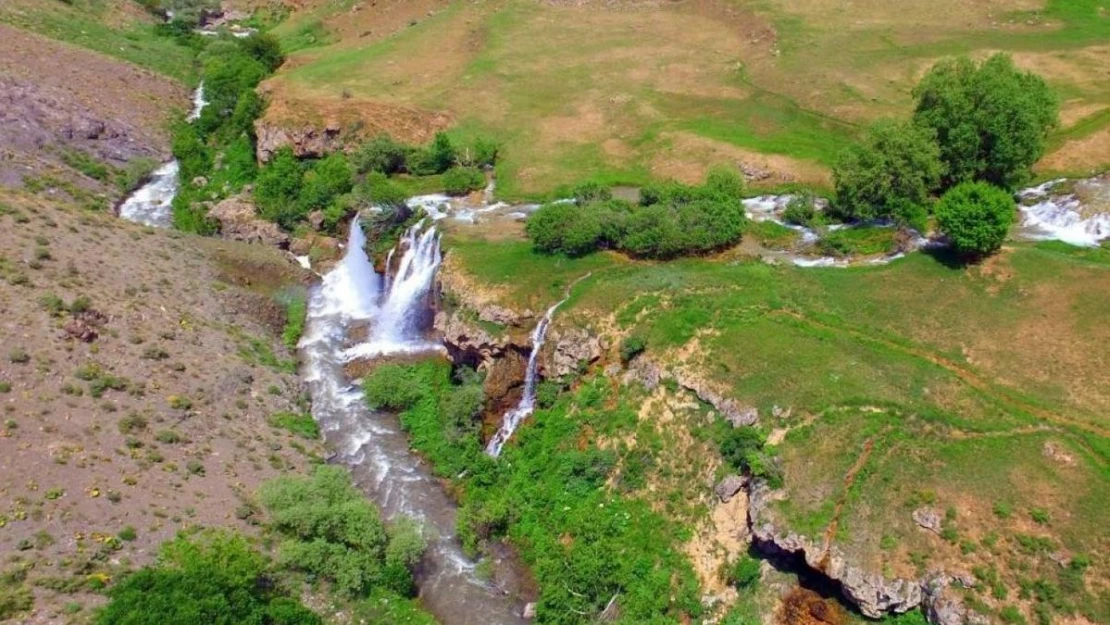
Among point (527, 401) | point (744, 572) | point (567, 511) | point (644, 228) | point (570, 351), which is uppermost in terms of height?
point (644, 228)

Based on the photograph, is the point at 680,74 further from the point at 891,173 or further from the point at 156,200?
the point at 156,200

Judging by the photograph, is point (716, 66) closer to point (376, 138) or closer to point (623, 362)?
point (376, 138)

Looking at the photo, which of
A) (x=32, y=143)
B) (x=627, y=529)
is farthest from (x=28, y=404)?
(x=32, y=143)

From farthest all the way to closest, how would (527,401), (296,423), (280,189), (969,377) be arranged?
(280,189) → (296,423) → (527,401) → (969,377)

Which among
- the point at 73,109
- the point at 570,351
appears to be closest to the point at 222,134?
the point at 73,109

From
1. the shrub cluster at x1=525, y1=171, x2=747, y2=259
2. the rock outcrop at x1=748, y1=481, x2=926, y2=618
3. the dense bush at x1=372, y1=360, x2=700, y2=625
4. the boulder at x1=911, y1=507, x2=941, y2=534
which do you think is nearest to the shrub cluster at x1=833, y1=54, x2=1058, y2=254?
the shrub cluster at x1=525, y1=171, x2=747, y2=259

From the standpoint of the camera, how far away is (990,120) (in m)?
50.0

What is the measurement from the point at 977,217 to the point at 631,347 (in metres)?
20.5

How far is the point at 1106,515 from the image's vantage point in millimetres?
Answer: 30734

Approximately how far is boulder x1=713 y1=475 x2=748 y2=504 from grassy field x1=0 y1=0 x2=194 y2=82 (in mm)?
81281

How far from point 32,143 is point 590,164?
154ft

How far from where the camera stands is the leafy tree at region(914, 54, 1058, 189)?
49719mm

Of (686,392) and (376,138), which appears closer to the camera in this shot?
(686,392)

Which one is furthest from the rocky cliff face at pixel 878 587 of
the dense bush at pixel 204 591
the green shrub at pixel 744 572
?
the dense bush at pixel 204 591
